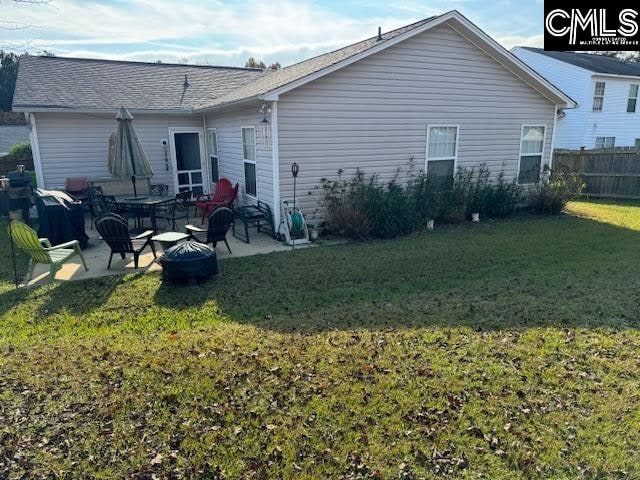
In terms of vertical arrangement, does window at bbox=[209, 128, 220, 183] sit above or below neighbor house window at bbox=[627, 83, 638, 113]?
below

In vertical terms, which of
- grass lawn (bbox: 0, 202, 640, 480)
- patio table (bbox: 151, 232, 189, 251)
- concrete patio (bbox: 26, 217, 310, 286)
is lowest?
grass lawn (bbox: 0, 202, 640, 480)

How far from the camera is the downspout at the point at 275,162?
855 centimetres

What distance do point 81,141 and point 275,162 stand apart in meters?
6.19

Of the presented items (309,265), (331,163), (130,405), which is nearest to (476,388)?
(130,405)

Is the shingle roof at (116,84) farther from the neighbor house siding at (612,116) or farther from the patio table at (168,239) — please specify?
the neighbor house siding at (612,116)

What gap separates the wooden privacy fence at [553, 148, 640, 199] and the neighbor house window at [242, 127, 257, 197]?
10372 millimetres

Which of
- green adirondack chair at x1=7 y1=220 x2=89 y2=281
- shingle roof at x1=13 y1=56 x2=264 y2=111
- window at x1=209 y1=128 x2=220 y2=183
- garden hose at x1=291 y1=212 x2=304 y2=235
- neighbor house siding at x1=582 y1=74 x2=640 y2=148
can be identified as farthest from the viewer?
neighbor house siding at x1=582 y1=74 x2=640 y2=148

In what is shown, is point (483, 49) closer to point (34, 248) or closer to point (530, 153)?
point (530, 153)

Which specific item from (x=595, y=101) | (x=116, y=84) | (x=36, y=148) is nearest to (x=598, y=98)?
(x=595, y=101)

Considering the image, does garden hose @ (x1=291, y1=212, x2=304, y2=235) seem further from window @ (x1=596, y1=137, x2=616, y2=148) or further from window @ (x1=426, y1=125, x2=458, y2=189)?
window @ (x1=596, y1=137, x2=616, y2=148)

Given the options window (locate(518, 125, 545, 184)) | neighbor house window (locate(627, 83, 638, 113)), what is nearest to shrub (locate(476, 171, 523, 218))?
window (locate(518, 125, 545, 184))

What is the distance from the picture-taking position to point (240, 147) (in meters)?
10.7

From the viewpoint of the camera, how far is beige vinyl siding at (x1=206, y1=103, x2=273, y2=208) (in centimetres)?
927

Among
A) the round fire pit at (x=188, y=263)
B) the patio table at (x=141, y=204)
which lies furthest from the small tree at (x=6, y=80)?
the round fire pit at (x=188, y=263)
